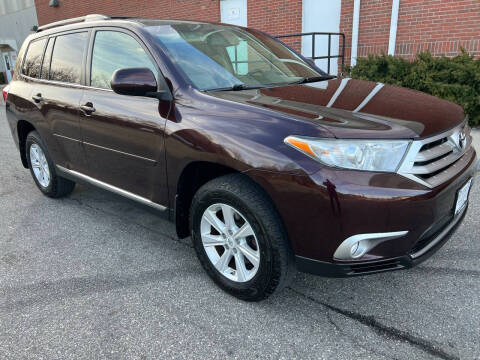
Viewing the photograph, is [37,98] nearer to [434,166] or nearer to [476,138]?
[434,166]

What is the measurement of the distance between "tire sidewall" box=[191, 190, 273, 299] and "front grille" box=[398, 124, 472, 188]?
0.82 metres

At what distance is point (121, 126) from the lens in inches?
118

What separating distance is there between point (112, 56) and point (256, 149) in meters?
1.71

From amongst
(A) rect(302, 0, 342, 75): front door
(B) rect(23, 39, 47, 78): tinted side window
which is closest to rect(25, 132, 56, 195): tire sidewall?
(B) rect(23, 39, 47, 78): tinted side window

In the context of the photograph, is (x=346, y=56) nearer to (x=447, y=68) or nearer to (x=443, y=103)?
(x=447, y=68)

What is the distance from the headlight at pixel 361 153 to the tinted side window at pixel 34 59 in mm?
3401

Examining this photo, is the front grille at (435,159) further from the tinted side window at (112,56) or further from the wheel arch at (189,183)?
the tinted side window at (112,56)

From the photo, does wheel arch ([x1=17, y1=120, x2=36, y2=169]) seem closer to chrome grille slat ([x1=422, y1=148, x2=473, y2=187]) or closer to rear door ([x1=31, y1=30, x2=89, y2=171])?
rear door ([x1=31, y1=30, x2=89, y2=171])

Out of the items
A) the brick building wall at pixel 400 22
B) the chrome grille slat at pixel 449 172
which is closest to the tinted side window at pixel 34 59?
the chrome grille slat at pixel 449 172

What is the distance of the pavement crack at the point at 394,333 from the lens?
2080mm

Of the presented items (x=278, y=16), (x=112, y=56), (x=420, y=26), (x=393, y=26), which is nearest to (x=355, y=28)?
(x=393, y=26)

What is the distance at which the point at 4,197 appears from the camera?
470 cm

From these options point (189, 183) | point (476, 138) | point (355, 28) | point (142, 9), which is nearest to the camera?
point (189, 183)

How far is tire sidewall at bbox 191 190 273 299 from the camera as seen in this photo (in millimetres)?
2283
